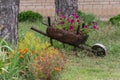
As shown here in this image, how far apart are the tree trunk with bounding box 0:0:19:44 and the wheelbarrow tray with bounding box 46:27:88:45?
1722mm

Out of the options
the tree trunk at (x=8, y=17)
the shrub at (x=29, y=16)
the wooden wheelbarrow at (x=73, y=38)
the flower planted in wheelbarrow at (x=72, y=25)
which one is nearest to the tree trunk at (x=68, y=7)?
the flower planted in wheelbarrow at (x=72, y=25)

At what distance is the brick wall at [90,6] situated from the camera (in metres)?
19.0

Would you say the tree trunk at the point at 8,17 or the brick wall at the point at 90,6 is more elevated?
the tree trunk at the point at 8,17

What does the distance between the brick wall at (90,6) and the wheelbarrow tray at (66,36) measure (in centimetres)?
891

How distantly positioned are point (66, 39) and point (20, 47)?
10.1 feet

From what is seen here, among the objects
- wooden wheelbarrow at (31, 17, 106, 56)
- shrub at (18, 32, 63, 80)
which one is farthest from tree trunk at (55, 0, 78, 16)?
shrub at (18, 32, 63, 80)

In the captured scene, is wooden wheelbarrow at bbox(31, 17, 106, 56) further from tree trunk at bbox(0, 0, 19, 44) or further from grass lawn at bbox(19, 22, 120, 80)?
tree trunk at bbox(0, 0, 19, 44)

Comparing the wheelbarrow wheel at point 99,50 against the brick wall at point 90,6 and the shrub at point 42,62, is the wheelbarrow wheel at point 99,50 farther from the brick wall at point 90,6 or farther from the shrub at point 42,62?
the brick wall at point 90,6

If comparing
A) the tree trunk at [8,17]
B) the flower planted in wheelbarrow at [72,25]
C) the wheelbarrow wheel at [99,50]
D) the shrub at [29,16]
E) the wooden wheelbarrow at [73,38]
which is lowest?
the shrub at [29,16]

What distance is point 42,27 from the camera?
1501 cm

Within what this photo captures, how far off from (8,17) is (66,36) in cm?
198

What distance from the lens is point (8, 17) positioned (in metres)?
8.37

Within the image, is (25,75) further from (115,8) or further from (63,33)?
(115,8)

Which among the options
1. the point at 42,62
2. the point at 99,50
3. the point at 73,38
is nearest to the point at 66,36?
the point at 73,38
